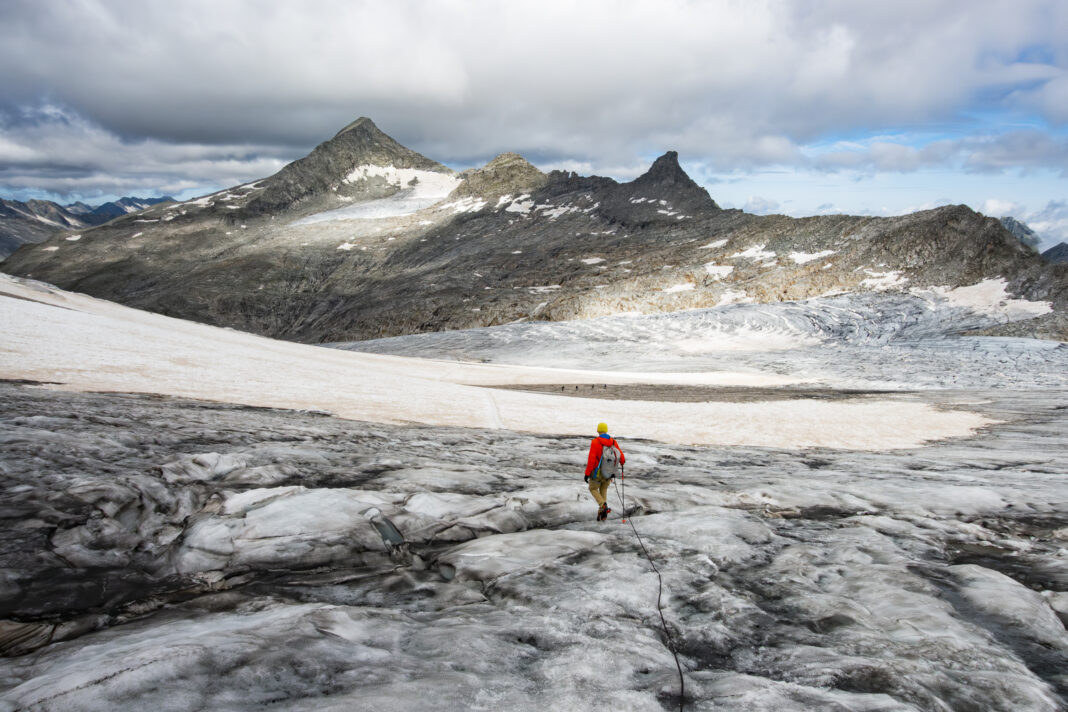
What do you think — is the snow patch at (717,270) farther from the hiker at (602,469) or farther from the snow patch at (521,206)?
the hiker at (602,469)

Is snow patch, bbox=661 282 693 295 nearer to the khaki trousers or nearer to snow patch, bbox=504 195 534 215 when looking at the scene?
snow patch, bbox=504 195 534 215

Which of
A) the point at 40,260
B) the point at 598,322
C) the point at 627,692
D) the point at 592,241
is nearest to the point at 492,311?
the point at 598,322

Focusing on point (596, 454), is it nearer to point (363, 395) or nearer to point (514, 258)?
point (363, 395)

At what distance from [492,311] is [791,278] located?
49.1m

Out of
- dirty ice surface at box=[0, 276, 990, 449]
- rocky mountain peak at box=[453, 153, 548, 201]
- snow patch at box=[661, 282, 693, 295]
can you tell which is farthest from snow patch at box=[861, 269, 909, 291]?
rocky mountain peak at box=[453, 153, 548, 201]

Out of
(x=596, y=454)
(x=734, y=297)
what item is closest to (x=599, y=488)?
(x=596, y=454)

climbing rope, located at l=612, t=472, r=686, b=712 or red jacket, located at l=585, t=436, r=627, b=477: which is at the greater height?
red jacket, located at l=585, t=436, r=627, b=477

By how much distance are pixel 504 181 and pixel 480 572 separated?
7430 inches

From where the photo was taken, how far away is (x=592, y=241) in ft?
436

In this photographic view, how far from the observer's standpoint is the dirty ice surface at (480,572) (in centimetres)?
566

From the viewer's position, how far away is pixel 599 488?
11.0 m

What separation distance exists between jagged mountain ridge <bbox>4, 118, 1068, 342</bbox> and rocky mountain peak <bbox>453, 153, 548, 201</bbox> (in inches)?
31.1

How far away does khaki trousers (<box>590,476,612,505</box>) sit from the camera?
35.8ft

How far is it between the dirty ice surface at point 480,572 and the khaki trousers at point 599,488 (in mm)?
398
